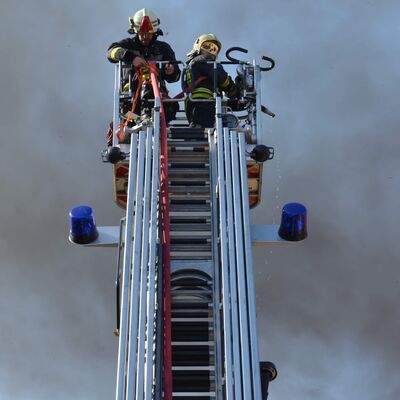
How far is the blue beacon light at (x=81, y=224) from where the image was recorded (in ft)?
48.4

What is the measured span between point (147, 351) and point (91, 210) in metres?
3.20

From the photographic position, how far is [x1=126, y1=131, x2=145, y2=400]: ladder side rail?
11930 millimetres

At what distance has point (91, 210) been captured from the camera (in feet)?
48.5

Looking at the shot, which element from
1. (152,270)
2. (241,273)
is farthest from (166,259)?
(241,273)

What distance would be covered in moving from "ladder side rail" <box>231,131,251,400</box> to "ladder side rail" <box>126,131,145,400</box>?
3.86ft

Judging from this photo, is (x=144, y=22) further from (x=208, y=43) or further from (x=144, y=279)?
(x=144, y=279)

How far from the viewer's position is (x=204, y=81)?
17.2 m

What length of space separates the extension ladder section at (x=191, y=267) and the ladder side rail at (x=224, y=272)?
20.7 inches

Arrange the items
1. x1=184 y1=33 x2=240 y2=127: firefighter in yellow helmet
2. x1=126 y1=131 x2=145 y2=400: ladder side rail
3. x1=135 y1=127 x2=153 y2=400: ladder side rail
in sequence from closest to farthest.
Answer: x1=126 y1=131 x2=145 y2=400: ladder side rail, x1=135 y1=127 x2=153 y2=400: ladder side rail, x1=184 y1=33 x2=240 y2=127: firefighter in yellow helmet

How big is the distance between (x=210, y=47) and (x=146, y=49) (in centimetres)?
111

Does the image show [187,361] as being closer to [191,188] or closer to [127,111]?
[191,188]

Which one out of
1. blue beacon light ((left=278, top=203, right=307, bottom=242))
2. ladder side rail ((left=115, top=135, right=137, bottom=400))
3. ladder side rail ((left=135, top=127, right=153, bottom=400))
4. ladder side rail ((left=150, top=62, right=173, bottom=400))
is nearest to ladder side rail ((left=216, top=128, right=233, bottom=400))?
ladder side rail ((left=150, top=62, right=173, bottom=400))

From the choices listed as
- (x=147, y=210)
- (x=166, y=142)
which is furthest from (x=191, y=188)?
(x=147, y=210)

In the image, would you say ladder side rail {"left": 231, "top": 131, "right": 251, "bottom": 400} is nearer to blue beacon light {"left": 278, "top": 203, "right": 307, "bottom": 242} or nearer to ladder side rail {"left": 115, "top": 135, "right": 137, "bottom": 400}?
blue beacon light {"left": 278, "top": 203, "right": 307, "bottom": 242}
